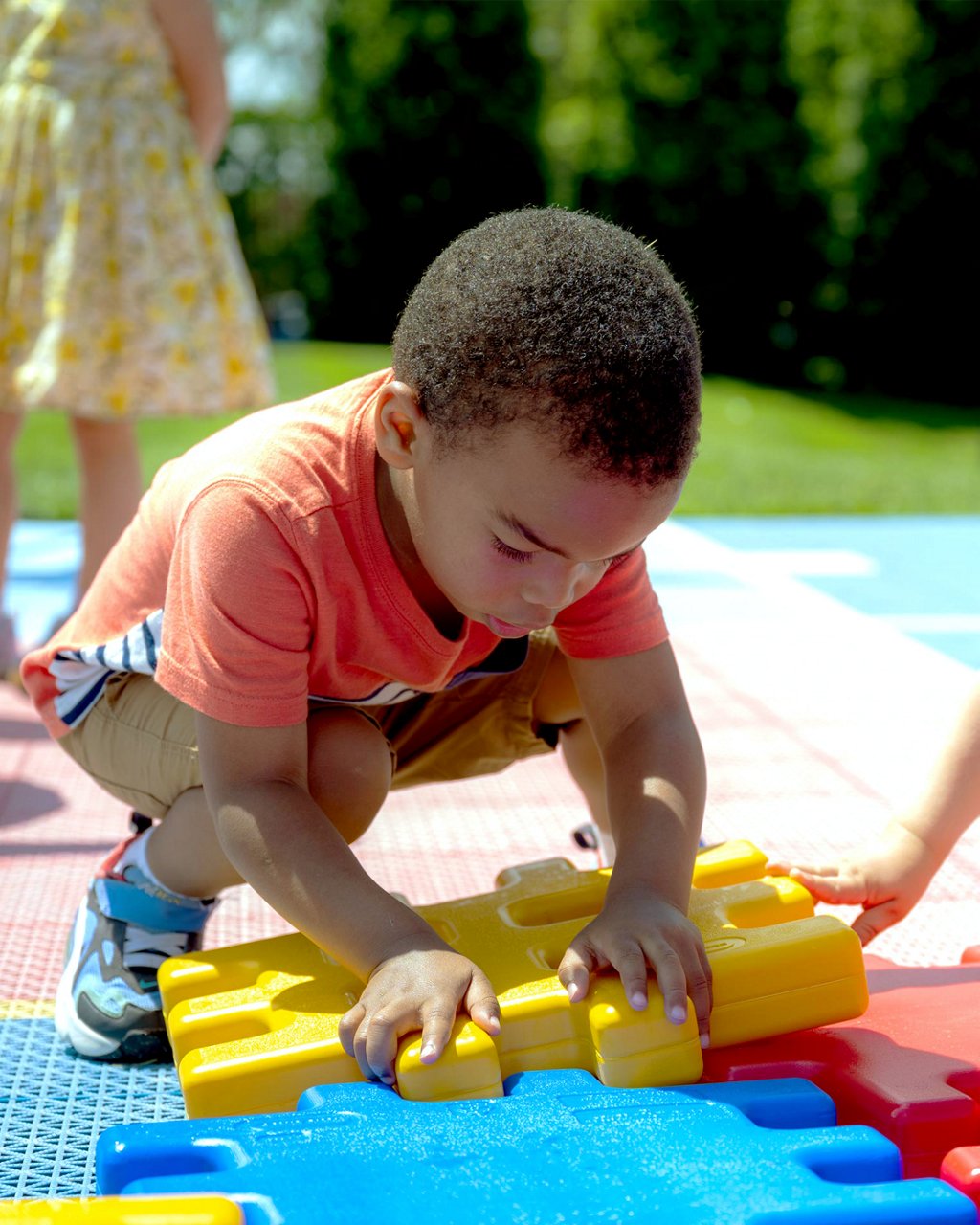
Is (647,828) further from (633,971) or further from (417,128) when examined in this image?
(417,128)

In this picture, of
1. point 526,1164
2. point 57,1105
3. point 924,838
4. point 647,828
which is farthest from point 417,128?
point 526,1164

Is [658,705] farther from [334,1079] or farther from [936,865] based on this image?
[334,1079]

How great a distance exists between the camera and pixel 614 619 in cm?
168

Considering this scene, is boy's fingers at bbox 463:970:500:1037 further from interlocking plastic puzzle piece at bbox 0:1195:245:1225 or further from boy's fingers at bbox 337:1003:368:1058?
interlocking plastic puzzle piece at bbox 0:1195:245:1225

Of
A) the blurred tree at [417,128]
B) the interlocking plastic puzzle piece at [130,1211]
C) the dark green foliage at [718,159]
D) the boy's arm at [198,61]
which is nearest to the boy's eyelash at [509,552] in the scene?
the interlocking plastic puzzle piece at [130,1211]

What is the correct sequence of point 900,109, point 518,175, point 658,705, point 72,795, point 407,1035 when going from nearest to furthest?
point 407,1035 → point 658,705 → point 72,795 → point 900,109 → point 518,175

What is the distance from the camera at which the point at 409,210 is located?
12852mm

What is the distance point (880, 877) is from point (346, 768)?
608 millimetres

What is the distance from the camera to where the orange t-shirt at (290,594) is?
1.47 m

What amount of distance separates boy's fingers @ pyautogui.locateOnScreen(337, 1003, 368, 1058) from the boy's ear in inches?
20.2

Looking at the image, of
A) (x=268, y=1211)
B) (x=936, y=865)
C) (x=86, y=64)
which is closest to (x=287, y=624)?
(x=268, y=1211)

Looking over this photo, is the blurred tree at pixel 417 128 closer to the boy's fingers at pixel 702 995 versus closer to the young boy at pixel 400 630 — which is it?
the young boy at pixel 400 630

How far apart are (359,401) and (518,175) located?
1144 centimetres

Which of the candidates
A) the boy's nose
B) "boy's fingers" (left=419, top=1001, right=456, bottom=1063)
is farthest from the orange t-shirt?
"boy's fingers" (left=419, top=1001, right=456, bottom=1063)
